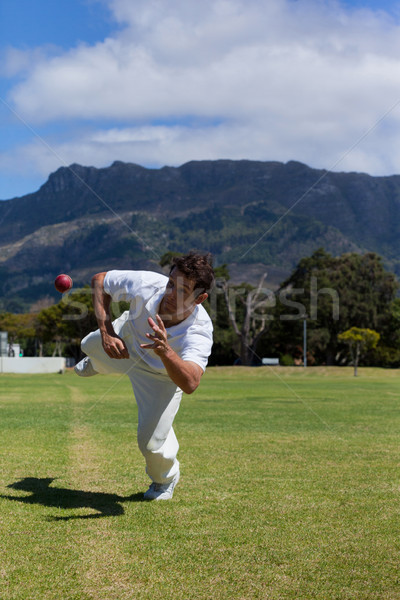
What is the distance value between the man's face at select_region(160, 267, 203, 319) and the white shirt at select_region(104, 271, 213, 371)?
0.33 ft

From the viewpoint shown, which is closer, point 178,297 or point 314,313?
point 178,297

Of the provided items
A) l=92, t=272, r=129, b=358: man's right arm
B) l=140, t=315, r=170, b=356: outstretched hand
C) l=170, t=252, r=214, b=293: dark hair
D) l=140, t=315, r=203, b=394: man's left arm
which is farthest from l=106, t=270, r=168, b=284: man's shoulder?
l=140, t=315, r=170, b=356: outstretched hand

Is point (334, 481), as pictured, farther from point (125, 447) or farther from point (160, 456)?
point (125, 447)

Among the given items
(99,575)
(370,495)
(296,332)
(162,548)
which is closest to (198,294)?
(162,548)

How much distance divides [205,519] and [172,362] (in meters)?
1.64

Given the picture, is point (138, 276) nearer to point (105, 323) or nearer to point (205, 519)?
point (105, 323)

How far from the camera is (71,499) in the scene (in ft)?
21.5

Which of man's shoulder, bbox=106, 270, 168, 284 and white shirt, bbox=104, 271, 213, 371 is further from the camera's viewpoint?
man's shoulder, bbox=106, 270, 168, 284

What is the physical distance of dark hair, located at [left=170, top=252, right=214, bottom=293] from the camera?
573 centimetres

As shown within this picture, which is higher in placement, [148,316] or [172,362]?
[148,316]

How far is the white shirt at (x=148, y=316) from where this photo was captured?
598 cm

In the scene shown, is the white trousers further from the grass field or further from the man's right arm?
the man's right arm

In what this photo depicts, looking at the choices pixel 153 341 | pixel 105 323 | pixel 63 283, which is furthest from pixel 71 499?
pixel 63 283

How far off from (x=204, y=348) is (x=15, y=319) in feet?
345
